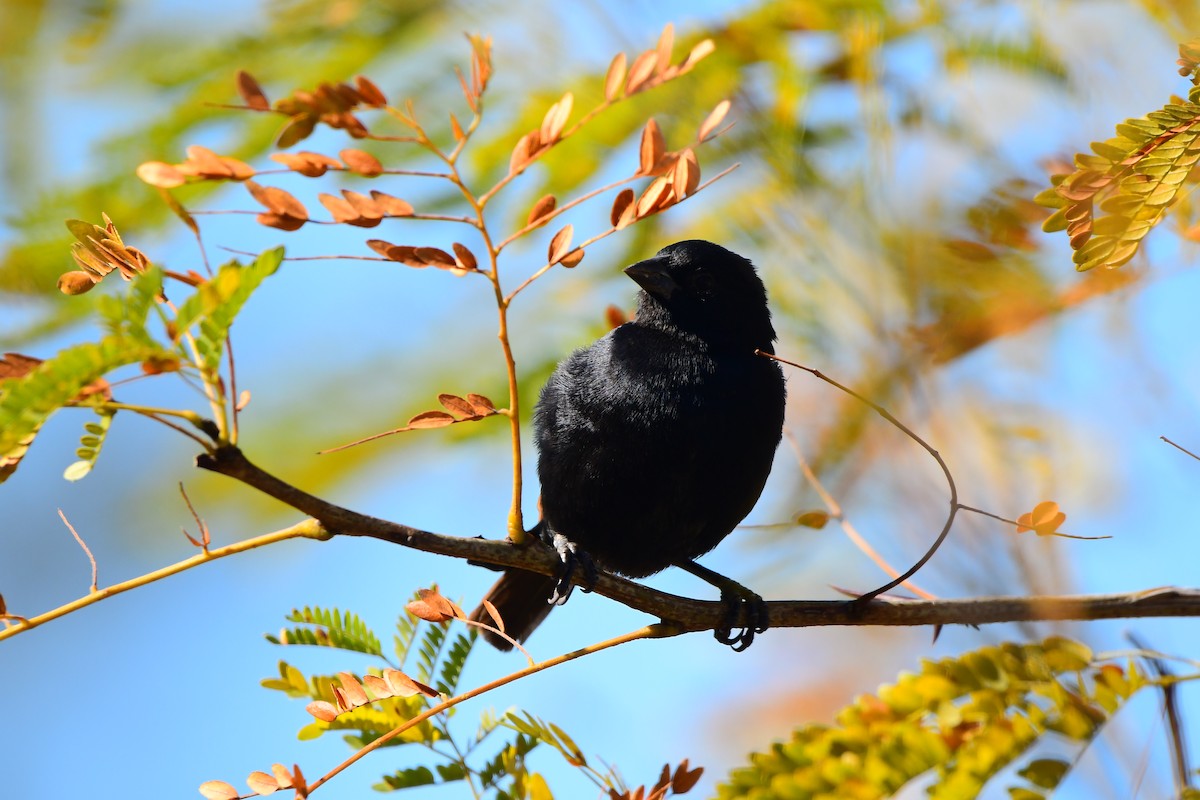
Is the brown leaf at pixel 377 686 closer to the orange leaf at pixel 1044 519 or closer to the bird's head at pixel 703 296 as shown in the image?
the orange leaf at pixel 1044 519

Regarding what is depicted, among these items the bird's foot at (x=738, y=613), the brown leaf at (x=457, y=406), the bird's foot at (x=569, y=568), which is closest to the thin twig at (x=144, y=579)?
the brown leaf at (x=457, y=406)

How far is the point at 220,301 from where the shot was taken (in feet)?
4.59

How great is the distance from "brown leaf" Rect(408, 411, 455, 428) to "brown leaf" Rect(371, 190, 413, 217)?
369 mm

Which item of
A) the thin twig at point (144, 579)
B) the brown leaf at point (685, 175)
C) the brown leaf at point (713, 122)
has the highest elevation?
the brown leaf at point (713, 122)

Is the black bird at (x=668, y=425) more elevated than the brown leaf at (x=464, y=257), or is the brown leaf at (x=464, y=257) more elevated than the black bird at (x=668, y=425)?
the black bird at (x=668, y=425)

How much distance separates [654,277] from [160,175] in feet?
7.52

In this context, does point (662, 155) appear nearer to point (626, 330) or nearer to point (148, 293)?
point (148, 293)

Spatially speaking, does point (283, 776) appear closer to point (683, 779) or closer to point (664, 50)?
point (683, 779)

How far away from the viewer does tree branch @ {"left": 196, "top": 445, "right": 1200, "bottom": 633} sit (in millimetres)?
1494

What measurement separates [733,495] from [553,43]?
1.54 m

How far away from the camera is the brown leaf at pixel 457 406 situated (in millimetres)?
1918

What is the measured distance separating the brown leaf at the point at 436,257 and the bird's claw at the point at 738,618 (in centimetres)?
163

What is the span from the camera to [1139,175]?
5.22 ft

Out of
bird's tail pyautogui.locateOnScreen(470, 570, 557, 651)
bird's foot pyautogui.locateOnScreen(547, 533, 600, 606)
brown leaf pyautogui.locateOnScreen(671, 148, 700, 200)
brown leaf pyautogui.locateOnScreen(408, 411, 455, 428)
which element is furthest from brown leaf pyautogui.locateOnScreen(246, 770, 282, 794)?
bird's tail pyautogui.locateOnScreen(470, 570, 557, 651)
